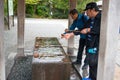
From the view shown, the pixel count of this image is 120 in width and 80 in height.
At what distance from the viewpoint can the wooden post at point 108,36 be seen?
124 inches

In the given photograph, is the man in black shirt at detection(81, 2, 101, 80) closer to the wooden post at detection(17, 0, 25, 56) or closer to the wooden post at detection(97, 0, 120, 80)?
the wooden post at detection(97, 0, 120, 80)

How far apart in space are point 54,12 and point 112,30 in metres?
30.5

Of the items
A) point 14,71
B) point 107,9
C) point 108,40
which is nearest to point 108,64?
point 108,40

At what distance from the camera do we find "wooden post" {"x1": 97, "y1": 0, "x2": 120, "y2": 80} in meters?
3.16

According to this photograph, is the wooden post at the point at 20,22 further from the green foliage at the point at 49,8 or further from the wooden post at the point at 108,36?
the green foliage at the point at 49,8

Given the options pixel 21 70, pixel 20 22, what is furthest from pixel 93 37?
pixel 20 22

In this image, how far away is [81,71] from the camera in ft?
19.9

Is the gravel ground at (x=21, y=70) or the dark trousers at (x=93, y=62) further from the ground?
the dark trousers at (x=93, y=62)

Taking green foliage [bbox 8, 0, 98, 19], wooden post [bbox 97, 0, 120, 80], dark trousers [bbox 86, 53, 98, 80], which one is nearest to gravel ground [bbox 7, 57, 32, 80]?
dark trousers [bbox 86, 53, 98, 80]

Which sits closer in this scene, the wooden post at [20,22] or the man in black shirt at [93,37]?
the man in black shirt at [93,37]

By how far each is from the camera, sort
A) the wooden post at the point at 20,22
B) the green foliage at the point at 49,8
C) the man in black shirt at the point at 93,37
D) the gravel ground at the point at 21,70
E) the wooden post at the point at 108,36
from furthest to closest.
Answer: the green foliage at the point at 49,8 → the wooden post at the point at 20,22 → the gravel ground at the point at 21,70 → the man in black shirt at the point at 93,37 → the wooden post at the point at 108,36

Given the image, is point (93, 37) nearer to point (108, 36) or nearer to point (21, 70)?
point (108, 36)

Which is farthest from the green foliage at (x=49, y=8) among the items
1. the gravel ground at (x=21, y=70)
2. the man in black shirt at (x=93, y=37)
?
the man in black shirt at (x=93, y=37)

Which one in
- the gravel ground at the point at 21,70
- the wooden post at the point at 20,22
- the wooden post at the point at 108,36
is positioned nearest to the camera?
the wooden post at the point at 108,36
